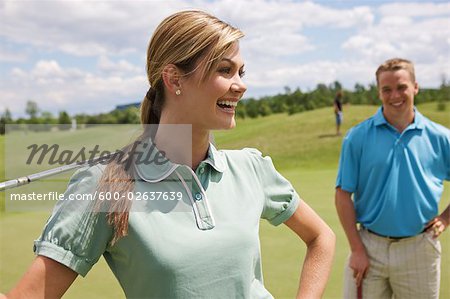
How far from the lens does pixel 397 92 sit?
11.1ft

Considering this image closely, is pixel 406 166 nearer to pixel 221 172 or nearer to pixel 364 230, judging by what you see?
pixel 364 230

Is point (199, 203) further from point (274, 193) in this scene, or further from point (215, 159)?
point (274, 193)

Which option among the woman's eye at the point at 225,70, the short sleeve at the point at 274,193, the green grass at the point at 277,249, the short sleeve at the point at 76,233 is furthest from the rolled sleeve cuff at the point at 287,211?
the green grass at the point at 277,249

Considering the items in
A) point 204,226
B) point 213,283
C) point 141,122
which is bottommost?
point 213,283

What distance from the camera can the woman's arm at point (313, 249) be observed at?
1.86 m

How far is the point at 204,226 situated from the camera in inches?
59.9

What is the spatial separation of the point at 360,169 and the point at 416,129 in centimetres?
43

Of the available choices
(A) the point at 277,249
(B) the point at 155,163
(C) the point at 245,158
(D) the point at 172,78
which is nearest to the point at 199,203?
(B) the point at 155,163

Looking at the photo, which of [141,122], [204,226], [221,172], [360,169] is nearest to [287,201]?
[221,172]

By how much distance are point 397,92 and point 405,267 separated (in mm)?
1080

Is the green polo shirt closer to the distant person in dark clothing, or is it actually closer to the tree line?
the distant person in dark clothing

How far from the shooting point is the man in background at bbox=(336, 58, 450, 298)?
10.9ft

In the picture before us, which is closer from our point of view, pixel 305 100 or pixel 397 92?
pixel 397 92

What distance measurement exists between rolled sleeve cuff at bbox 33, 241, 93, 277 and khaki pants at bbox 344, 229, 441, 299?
241cm
